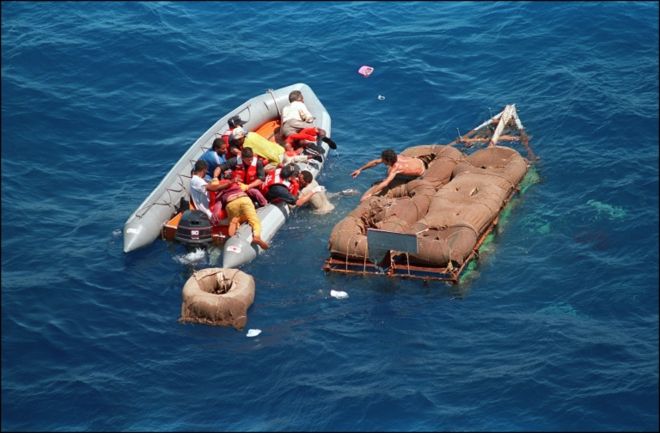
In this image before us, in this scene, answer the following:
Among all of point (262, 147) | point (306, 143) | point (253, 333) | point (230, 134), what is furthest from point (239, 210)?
point (306, 143)

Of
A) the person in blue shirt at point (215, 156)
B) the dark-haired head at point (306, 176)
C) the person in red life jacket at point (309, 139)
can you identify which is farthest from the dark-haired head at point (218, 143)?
the person in red life jacket at point (309, 139)

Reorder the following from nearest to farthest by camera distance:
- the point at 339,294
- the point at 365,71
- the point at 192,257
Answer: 1. the point at 339,294
2. the point at 192,257
3. the point at 365,71

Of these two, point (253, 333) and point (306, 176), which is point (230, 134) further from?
point (253, 333)

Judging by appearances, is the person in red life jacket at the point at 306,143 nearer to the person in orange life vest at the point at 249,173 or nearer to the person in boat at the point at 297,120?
the person in boat at the point at 297,120

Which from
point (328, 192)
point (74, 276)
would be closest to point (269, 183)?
point (328, 192)

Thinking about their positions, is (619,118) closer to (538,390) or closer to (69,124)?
(538,390)

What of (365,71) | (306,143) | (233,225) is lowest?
(233,225)
